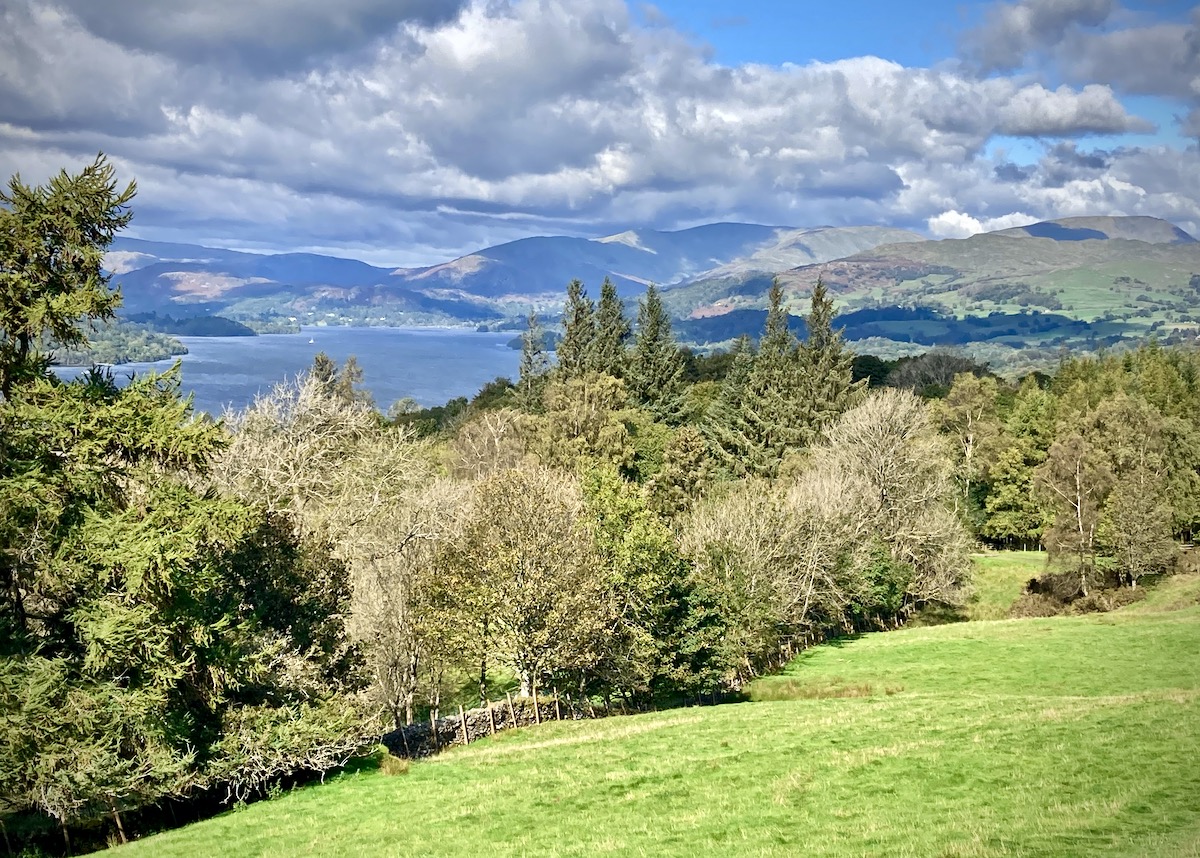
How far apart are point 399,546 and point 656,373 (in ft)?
172

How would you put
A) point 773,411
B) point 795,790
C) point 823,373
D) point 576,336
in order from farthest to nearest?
1. point 576,336
2. point 823,373
3. point 773,411
4. point 795,790

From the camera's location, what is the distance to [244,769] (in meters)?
22.9

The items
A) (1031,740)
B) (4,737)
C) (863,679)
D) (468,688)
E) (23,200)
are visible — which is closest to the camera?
(4,737)

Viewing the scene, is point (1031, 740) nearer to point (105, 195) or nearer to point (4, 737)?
point (4, 737)

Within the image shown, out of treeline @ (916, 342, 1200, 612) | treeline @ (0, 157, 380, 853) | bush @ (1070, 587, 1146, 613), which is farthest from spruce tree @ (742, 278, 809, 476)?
treeline @ (0, 157, 380, 853)

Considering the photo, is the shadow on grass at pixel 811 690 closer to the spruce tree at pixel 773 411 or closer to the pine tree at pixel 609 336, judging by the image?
the spruce tree at pixel 773 411

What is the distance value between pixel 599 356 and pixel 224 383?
110002 mm

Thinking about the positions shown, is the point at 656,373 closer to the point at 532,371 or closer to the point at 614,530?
the point at 532,371

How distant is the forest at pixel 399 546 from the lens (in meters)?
19.6

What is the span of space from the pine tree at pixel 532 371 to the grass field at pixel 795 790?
62.7m

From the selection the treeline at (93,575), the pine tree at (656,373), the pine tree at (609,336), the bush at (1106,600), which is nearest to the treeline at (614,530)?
the bush at (1106,600)

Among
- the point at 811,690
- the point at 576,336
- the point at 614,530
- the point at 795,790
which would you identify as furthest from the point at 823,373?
the point at 795,790

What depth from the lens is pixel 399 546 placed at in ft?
122

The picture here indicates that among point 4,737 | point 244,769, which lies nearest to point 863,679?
point 244,769
